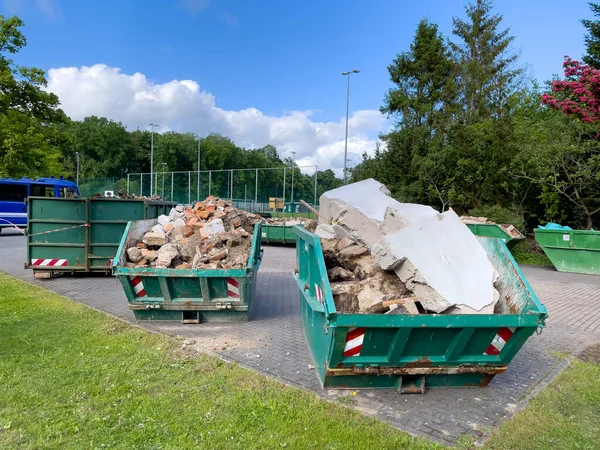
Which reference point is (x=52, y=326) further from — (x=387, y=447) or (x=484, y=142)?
(x=484, y=142)

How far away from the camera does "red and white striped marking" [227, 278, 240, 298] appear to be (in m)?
6.00

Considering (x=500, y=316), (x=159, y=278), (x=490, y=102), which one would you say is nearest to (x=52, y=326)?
(x=159, y=278)

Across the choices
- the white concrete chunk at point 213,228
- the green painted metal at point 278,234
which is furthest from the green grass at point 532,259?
the white concrete chunk at point 213,228

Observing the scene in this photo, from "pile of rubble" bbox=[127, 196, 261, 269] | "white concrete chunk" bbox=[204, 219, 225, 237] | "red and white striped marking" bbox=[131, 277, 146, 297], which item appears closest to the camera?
"red and white striped marking" bbox=[131, 277, 146, 297]

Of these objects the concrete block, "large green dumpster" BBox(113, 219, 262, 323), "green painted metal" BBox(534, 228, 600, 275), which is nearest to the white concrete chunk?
the concrete block

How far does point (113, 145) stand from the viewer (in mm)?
68188

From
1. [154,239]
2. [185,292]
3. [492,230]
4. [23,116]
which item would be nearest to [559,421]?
[185,292]

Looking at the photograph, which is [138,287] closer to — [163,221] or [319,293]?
[163,221]

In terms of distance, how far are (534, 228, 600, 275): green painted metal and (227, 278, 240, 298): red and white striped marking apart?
11.0 m

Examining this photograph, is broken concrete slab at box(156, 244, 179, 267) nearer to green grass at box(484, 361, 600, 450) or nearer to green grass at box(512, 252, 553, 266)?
green grass at box(484, 361, 600, 450)

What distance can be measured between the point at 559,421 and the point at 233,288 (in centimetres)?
394

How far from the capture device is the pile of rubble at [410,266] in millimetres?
3768

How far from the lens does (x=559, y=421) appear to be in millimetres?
3652

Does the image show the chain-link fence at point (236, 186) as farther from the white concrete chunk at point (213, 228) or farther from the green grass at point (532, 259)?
the white concrete chunk at point (213, 228)
